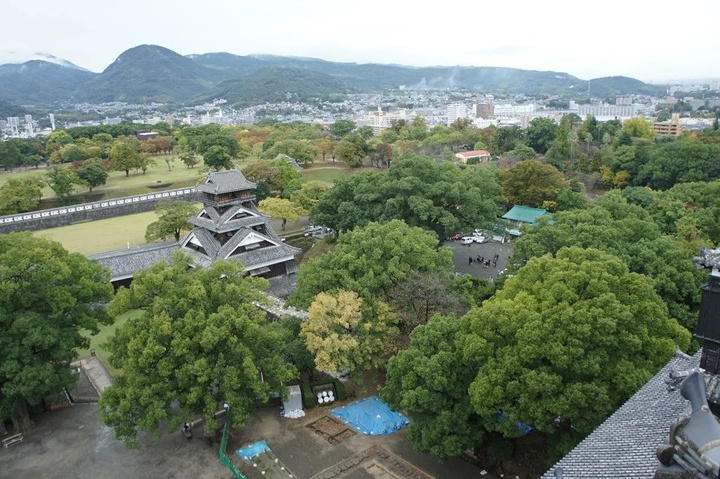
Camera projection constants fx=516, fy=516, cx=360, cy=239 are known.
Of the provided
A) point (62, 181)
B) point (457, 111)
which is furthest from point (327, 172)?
point (457, 111)

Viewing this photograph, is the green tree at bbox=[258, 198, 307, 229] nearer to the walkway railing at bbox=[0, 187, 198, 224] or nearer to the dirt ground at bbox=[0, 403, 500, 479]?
the walkway railing at bbox=[0, 187, 198, 224]

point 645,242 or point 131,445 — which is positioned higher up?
point 645,242

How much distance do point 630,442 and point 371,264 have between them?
537 inches

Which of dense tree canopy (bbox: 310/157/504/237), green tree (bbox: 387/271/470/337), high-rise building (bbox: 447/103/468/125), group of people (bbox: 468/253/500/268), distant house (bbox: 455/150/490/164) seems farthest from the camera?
high-rise building (bbox: 447/103/468/125)

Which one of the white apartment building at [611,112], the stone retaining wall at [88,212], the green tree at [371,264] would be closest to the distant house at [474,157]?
the stone retaining wall at [88,212]

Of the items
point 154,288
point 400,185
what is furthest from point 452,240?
point 154,288

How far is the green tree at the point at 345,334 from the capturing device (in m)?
18.5

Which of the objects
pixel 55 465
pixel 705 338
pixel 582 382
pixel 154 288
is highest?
pixel 705 338

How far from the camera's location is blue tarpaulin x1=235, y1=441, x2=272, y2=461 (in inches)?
655

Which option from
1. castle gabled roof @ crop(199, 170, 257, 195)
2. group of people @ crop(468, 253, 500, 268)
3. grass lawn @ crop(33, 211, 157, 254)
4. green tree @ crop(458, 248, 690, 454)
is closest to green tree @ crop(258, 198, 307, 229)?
castle gabled roof @ crop(199, 170, 257, 195)

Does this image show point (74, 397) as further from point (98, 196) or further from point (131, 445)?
point (98, 196)

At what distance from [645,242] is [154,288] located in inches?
779

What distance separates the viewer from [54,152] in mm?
67562

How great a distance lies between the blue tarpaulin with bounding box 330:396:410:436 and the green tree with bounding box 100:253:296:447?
276 cm
